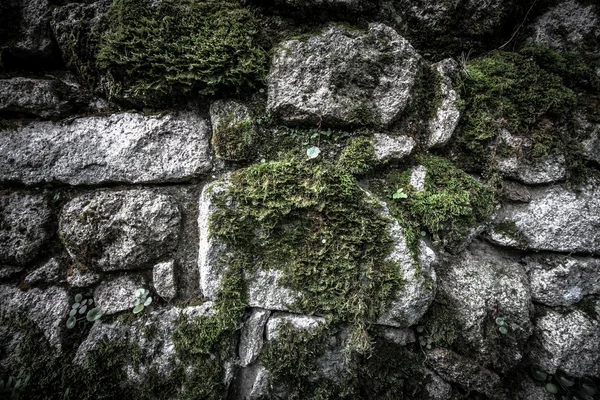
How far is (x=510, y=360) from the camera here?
58.3 inches

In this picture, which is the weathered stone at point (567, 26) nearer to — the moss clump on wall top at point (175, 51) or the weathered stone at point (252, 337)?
the moss clump on wall top at point (175, 51)

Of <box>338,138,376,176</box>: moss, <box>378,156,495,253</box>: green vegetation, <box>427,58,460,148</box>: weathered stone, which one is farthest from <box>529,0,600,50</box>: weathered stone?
<box>338,138,376,176</box>: moss

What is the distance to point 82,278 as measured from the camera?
59.2 inches

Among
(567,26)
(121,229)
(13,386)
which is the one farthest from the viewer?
(567,26)

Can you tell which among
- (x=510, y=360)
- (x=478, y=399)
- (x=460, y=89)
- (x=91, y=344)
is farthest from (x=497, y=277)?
(x=91, y=344)

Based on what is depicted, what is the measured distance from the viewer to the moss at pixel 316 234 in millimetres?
1384

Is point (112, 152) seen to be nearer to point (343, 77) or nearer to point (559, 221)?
point (343, 77)

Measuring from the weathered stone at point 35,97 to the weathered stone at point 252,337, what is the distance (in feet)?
6.14

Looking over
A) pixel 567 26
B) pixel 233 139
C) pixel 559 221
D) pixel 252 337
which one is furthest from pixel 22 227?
pixel 567 26

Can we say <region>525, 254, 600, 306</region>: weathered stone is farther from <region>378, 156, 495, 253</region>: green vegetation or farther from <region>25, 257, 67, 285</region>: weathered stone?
<region>25, 257, 67, 285</region>: weathered stone

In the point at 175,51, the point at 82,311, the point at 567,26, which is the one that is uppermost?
the point at 567,26

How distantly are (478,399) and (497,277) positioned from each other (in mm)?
783

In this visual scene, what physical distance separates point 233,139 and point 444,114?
1407 mm

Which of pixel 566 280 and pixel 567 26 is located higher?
pixel 567 26
